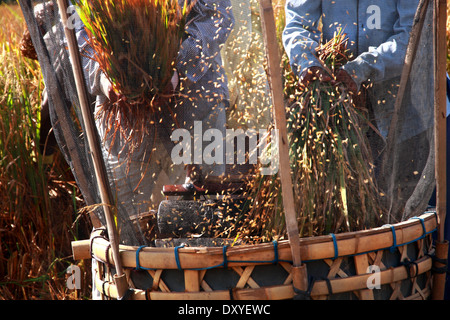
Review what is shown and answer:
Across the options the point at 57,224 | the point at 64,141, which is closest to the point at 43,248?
the point at 57,224

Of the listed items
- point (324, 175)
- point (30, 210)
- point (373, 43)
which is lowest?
point (30, 210)

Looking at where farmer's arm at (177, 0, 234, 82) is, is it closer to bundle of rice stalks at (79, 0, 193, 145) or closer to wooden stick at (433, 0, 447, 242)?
bundle of rice stalks at (79, 0, 193, 145)

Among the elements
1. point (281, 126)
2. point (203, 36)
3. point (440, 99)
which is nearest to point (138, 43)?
point (203, 36)

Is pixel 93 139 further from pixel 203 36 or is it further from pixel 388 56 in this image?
pixel 388 56

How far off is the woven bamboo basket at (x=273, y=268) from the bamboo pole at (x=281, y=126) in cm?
3

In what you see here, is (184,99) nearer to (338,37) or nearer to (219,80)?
(219,80)

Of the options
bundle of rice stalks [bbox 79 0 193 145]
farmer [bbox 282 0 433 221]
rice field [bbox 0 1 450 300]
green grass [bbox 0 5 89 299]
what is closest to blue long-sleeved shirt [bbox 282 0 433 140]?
farmer [bbox 282 0 433 221]

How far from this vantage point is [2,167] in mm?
2553

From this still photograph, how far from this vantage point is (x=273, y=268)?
117 centimetres

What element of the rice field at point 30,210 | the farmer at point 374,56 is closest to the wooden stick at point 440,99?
the farmer at point 374,56

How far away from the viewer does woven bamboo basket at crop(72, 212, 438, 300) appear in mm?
1146

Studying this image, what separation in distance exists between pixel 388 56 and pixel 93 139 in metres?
0.86

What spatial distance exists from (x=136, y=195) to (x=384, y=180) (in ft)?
2.42

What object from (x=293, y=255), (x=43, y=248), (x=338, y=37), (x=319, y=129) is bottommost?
(x=43, y=248)
